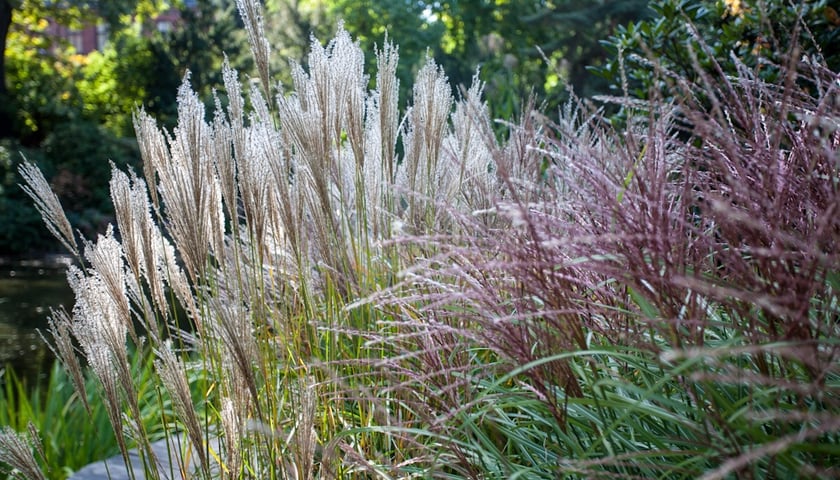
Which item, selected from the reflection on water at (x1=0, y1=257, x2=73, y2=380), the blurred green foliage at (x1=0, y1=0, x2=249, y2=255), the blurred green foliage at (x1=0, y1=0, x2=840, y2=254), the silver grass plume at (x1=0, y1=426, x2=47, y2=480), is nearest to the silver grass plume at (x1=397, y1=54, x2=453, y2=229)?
the silver grass plume at (x1=0, y1=426, x2=47, y2=480)

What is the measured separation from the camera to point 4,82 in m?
19.4

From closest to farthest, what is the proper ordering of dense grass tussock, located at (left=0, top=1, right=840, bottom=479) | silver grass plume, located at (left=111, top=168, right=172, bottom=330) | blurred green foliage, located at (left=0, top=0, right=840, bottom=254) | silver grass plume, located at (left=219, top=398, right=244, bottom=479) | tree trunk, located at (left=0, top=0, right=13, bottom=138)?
dense grass tussock, located at (left=0, top=1, right=840, bottom=479) → silver grass plume, located at (left=219, top=398, right=244, bottom=479) → silver grass plume, located at (left=111, top=168, right=172, bottom=330) → blurred green foliage, located at (left=0, top=0, right=840, bottom=254) → tree trunk, located at (left=0, top=0, right=13, bottom=138)

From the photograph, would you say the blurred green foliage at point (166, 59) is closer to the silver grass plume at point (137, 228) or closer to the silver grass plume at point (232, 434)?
the silver grass plume at point (137, 228)

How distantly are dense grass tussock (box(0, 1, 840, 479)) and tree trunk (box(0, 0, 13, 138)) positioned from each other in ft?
62.4

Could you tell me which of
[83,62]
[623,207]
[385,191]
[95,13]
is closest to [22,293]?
[385,191]

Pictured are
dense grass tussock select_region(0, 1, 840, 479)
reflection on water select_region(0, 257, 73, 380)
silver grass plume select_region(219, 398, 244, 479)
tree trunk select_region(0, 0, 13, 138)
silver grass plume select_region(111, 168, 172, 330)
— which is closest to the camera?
dense grass tussock select_region(0, 1, 840, 479)

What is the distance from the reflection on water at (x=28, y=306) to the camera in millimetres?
7113

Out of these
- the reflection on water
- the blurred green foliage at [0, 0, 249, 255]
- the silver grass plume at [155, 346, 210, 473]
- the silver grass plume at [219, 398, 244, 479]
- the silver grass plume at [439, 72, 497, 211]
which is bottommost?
the reflection on water

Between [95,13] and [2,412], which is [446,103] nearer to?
[2,412]

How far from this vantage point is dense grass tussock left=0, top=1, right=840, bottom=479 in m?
1.09

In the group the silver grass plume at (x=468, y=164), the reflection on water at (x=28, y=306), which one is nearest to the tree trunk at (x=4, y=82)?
the reflection on water at (x=28, y=306)

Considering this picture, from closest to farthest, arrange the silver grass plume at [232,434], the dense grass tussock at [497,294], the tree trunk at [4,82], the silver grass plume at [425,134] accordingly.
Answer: the dense grass tussock at [497,294] → the silver grass plume at [232,434] → the silver grass plume at [425,134] → the tree trunk at [4,82]

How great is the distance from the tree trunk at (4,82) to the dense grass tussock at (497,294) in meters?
19.0

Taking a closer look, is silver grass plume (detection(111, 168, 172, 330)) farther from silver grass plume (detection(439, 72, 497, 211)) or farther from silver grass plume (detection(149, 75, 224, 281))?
silver grass plume (detection(439, 72, 497, 211))
